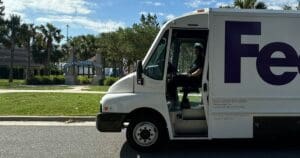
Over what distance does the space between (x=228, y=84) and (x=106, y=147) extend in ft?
8.95

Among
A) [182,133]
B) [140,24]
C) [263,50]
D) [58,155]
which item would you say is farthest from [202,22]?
[140,24]

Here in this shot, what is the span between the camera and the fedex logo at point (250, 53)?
8.92 metres

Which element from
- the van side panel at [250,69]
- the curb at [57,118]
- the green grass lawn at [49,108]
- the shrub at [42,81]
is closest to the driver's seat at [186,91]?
the van side panel at [250,69]

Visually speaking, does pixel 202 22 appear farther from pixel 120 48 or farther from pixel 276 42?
pixel 120 48

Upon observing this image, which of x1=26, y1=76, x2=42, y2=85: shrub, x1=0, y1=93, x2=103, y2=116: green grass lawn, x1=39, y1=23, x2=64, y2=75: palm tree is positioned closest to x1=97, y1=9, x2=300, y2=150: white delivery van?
x1=0, y1=93, x2=103, y2=116: green grass lawn

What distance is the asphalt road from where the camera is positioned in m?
8.87

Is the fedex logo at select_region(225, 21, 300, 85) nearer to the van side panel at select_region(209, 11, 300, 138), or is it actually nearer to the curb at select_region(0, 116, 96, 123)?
the van side panel at select_region(209, 11, 300, 138)

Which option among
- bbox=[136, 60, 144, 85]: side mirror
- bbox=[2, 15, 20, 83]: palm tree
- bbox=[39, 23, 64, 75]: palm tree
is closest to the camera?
bbox=[136, 60, 144, 85]: side mirror

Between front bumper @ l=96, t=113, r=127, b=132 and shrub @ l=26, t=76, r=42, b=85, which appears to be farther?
shrub @ l=26, t=76, r=42, b=85

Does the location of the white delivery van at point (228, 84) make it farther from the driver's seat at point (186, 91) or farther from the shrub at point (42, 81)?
the shrub at point (42, 81)

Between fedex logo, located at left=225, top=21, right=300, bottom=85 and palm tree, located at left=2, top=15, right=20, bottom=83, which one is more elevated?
palm tree, located at left=2, top=15, right=20, bottom=83

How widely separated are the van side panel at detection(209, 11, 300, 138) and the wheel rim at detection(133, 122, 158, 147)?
1.07 m

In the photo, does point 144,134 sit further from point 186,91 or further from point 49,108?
point 49,108

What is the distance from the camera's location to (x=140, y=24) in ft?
182
